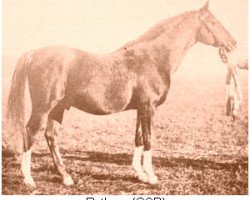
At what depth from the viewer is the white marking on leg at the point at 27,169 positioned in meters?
3.68

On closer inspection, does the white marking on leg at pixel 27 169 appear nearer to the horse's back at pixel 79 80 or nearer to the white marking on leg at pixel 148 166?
the horse's back at pixel 79 80

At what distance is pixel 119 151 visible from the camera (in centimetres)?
389

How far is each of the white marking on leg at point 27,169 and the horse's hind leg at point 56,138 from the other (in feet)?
0.57

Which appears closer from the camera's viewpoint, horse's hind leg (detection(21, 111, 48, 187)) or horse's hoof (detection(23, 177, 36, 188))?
horse's hind leg (detection(21, 111, 48, 187))

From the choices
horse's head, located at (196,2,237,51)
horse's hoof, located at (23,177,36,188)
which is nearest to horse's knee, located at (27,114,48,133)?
horse's hoof, located at (23,177,36,188)

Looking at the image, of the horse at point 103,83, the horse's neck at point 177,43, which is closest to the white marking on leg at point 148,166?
the horse at point 103,83

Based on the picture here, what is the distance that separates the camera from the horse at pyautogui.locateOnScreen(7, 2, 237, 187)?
360cm

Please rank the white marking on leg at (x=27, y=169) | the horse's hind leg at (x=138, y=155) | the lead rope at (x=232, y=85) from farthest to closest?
the lead rope at (x=232, y=85)
the horse's hind leg at (x=138, y=155)
the white marking on leg at (x=27, y=169)

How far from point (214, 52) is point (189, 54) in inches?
8.3

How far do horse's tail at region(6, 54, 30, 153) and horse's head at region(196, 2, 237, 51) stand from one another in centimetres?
132

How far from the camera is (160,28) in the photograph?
12.5 ft

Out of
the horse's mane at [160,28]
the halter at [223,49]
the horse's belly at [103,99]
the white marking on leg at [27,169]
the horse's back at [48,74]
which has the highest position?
the horse's mane at [160,28]

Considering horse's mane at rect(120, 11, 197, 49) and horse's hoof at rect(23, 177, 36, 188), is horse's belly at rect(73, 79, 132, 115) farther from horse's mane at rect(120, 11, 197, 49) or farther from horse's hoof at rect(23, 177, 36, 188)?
horse's hoof at rect(23, 177, 36, 188)

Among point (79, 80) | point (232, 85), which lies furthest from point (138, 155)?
point (232, 85)
